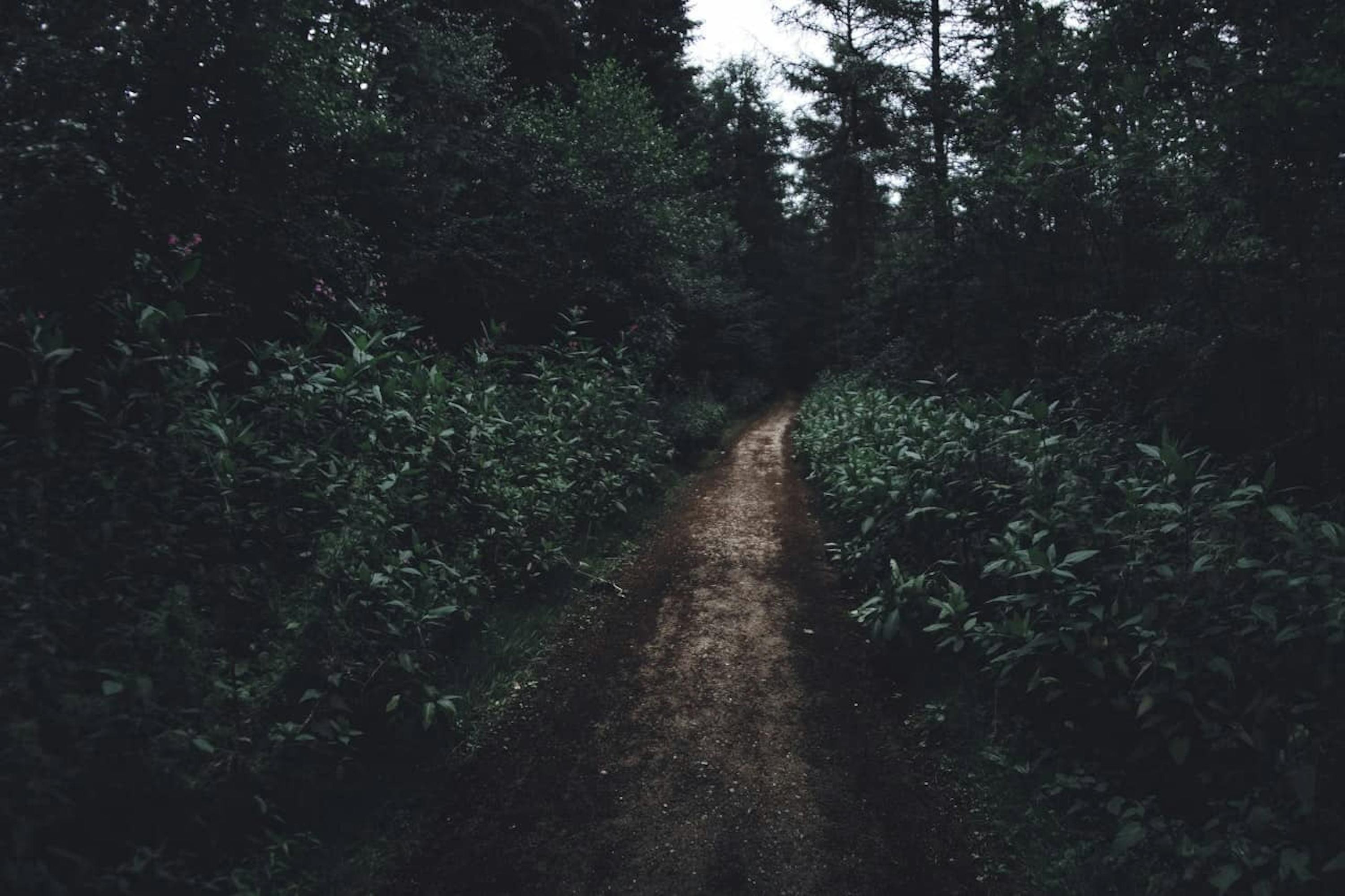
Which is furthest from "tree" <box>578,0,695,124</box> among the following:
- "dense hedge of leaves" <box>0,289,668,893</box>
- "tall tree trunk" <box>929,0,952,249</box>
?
"dense hedge of leaves" <box>0,289,668,893</box>

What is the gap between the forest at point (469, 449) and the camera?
9.39 feet

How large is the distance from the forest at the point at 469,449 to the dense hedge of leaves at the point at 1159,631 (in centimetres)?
3

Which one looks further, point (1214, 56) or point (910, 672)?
point (910, 672)

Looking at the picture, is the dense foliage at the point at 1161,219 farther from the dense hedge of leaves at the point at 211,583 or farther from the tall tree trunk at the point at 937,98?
the dense hedge of leaves at the point at 211,583

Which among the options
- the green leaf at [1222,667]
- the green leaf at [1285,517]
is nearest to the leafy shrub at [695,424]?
the green leaf at [1285,517]

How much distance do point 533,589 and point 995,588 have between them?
4.40 m

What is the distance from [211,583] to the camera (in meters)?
3.55


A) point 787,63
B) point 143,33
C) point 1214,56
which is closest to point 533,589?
point 143,33

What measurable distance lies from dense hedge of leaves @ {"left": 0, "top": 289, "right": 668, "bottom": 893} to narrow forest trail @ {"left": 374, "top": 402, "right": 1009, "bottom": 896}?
0.80 m

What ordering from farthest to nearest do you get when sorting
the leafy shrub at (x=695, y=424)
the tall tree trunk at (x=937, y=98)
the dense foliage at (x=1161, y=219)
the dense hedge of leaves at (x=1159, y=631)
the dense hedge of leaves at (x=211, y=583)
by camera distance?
the leafy shrub at (x=695, y=424)
the tall tree trunk at (x=937, y=98)
the dense foliage at (x=1161, y=219)
the dense hedge of leaves at (x=1159, y=631)
the dense hedge of leaves at (x=211, y=583)

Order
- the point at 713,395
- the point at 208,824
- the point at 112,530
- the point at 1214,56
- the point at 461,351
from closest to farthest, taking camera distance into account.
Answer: the point at 208,824, the point at 112,530, the point at 1214,56, the point at 461,351, the point at 713,395

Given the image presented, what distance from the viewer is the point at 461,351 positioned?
10156 mm

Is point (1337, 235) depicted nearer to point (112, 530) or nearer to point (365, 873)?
point (365, 873)

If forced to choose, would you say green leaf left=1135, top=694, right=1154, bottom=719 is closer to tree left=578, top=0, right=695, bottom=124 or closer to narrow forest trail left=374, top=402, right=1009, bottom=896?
narrow forest trail left=374, top=402, right=1009, bottom=896
